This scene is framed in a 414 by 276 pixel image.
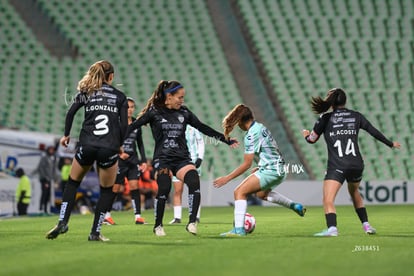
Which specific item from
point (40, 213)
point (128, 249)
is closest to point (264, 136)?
point (128, 249)

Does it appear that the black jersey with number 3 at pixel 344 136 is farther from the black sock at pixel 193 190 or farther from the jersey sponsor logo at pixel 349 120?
the black sock at pixel 193 190

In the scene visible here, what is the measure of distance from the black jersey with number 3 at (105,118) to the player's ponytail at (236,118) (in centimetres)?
162

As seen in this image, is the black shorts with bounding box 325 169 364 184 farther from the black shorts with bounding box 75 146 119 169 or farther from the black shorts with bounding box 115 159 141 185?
the black shorts with bounding box 115 159 141 185

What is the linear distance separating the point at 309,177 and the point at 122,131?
18.4 m

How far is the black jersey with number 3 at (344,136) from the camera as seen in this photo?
10711mm

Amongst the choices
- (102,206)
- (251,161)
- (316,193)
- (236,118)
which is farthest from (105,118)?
(316,193)

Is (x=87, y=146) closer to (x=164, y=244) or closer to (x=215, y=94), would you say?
(x=164, y=244)

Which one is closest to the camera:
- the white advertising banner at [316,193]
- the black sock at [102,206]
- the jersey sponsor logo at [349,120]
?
the black sock at [102,206]

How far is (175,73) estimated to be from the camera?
1200 inches

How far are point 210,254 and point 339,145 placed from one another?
128 inches

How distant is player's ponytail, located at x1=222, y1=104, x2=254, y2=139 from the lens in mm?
10961

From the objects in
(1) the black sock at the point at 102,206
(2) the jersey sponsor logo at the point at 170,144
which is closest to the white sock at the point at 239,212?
(2) the jersey sponsor logo at the point at 170,144

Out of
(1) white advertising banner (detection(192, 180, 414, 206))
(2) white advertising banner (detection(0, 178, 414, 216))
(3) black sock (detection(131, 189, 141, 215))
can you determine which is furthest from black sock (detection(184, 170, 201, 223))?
(1) white advertising banner (detection(192, 180, 414, 206))

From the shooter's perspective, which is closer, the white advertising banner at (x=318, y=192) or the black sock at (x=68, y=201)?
the black sock at (x=68, y=201)
